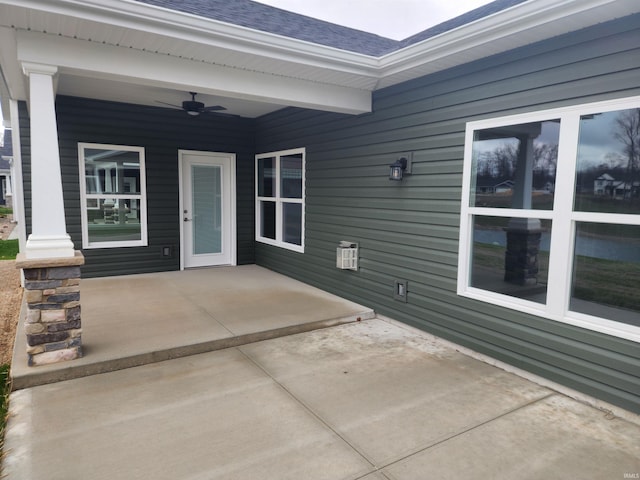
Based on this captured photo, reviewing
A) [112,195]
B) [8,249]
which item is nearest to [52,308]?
[112,195]

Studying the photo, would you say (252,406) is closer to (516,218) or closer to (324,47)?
(516,218)

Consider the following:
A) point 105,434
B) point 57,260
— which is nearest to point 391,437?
point 105,434

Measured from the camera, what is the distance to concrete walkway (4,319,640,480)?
208cm

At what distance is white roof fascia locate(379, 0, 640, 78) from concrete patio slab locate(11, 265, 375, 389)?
2606 mm

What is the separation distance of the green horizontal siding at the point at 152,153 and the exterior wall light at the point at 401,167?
11.9ft

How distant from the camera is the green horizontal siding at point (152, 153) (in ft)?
18.7

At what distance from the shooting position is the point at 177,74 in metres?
3.51

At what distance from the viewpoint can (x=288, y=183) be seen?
6344 millimetres

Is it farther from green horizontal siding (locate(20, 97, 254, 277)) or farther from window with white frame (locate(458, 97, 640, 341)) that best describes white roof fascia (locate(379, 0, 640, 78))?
green horizontal siding (locate(20, 97, 254, 277))

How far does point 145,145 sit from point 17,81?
6.90 feet

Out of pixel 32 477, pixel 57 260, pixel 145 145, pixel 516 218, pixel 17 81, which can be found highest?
pixel 17 81

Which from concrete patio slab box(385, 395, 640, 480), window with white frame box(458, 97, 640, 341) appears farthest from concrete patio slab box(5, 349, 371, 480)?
window with white frame box(458, 97, 640, 341)

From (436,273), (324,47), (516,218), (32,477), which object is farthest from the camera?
(436,273)

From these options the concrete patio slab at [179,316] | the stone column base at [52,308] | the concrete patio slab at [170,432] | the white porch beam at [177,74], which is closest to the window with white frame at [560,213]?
the white porch beam at [177,74]
